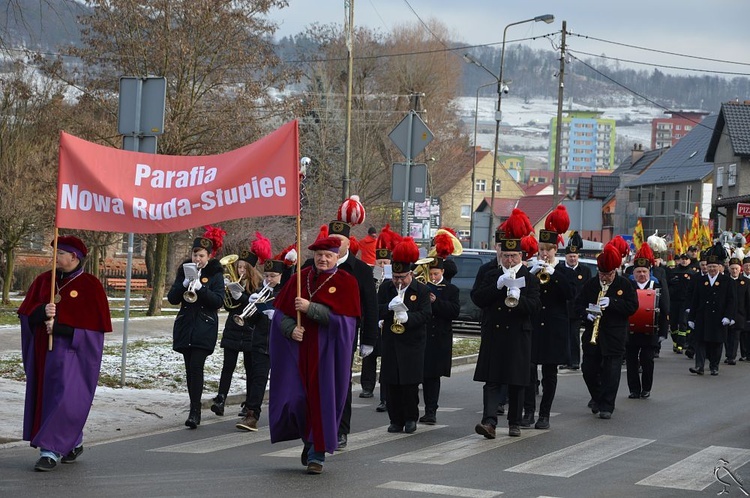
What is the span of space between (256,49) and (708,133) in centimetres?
6292


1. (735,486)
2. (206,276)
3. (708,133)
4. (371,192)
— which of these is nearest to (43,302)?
(206,276)

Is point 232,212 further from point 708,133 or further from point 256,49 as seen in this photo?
point 708,133

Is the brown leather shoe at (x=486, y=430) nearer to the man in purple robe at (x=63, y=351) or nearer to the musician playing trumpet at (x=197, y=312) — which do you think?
the musician playing trumpet at (x=197, y=312)

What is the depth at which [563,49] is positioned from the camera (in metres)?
40.8

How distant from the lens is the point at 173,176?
35.1ft

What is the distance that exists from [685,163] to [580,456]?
78201 millimetres

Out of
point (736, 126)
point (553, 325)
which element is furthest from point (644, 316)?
point (736, 126)

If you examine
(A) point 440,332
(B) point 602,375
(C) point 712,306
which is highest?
(C) point 712,306

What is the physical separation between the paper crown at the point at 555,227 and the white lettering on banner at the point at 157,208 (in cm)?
433

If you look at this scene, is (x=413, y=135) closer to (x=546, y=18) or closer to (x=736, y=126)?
(x=546, y=18)

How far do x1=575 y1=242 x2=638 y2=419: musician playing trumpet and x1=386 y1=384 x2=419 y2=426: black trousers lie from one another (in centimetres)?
261

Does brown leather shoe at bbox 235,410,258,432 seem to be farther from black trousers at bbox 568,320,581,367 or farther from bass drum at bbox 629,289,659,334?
black trousers at bbox 568,320,581,367

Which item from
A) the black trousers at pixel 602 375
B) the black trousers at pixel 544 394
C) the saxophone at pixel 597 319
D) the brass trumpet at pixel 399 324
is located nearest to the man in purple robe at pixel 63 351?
the brass trumpet at pixel 399 324

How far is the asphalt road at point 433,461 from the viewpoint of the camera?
8.63 metres
